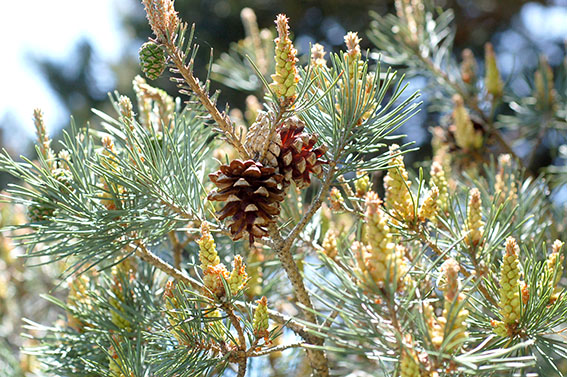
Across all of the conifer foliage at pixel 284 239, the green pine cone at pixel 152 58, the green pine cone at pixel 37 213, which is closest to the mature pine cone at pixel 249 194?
the conifer foliage at pixel 284 239

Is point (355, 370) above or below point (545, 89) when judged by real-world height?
below

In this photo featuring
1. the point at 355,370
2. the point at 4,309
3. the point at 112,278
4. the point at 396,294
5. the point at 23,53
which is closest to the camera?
the point at 396,294

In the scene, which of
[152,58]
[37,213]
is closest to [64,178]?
[37,213]

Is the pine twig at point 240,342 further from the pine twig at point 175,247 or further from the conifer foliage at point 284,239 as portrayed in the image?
the pine twig at point 175,247

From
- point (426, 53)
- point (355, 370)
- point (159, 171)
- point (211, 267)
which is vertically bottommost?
point (355, 370)

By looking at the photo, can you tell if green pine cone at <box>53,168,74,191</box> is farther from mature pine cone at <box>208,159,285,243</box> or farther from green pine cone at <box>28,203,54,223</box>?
mature pine cone at <box>208,159,285,243</box>

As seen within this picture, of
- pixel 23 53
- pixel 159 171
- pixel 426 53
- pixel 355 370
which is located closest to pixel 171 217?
pixel 159 171

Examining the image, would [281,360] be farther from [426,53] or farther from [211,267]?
[426,53]
